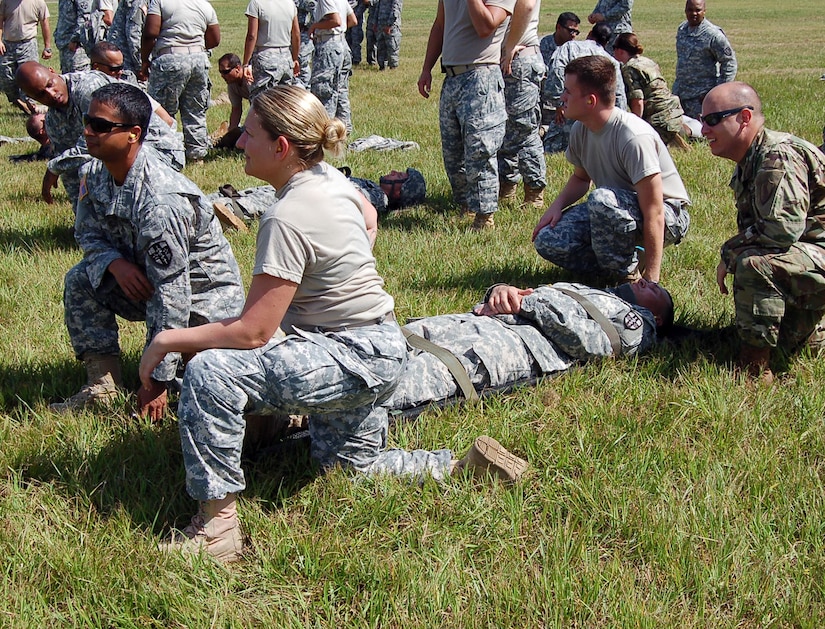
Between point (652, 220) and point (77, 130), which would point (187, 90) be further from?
point (652, 220)

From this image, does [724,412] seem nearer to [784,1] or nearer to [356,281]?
[356,281]

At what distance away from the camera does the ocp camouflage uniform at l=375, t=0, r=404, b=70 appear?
2036cm

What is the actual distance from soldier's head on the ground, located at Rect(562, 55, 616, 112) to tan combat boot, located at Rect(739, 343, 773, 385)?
6.45 feet

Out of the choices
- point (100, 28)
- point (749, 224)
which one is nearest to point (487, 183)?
point (749, 224)

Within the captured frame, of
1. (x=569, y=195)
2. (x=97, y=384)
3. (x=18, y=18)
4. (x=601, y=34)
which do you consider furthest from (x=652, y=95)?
(x=18, y=18)

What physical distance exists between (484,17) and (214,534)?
4.82 metres

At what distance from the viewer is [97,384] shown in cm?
404

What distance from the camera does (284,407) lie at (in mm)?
2914

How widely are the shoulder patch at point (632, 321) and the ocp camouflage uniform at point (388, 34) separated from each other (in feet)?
56.7

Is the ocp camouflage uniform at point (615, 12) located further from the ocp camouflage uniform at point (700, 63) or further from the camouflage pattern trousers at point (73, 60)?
the camouflage pattern trousers at point (73, 60)

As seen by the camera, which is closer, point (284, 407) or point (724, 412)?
point (284, 407)

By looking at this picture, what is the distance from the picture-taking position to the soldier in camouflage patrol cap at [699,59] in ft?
39.0

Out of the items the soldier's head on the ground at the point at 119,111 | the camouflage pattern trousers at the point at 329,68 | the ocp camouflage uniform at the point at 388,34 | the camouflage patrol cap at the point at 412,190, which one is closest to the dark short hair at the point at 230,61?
the camouflage pattern trousers at the point at 329,68

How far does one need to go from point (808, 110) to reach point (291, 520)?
37.3ft
